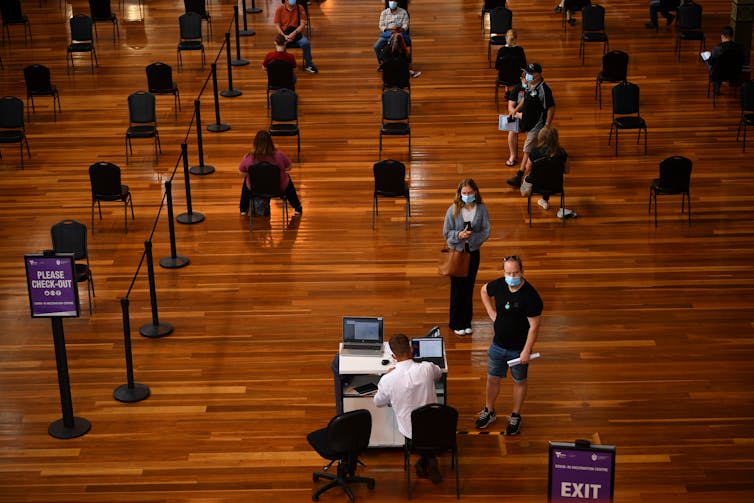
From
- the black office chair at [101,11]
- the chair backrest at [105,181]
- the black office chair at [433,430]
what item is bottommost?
the black office chair at [433,430]

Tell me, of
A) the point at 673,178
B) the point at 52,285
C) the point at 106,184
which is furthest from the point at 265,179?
the point at 673,178

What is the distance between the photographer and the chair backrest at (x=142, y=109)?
585 inches

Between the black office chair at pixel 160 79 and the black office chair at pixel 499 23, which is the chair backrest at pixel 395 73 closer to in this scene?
the black office chair at pixel 499 23

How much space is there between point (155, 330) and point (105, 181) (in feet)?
8.90

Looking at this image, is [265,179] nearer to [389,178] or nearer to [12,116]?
[389,178]

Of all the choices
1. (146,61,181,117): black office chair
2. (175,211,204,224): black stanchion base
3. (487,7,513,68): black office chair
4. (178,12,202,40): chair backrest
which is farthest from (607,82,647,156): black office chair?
(178,12,202,40): chair backrest

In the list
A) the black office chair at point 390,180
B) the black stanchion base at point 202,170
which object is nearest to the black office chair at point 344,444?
the black office chair at point 390,180

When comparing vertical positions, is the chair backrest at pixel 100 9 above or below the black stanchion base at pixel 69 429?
above

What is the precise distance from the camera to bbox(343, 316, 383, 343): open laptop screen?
902cm

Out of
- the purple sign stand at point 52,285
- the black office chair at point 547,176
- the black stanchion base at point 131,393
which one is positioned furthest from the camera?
the black office chair at point 547,176

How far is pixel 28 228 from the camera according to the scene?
13086 mm

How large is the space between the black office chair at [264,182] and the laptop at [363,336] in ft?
13.7

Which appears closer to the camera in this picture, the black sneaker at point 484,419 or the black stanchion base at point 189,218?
the black sneaker at point 484,419

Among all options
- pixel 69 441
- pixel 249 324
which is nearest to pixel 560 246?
pixel 249 324
